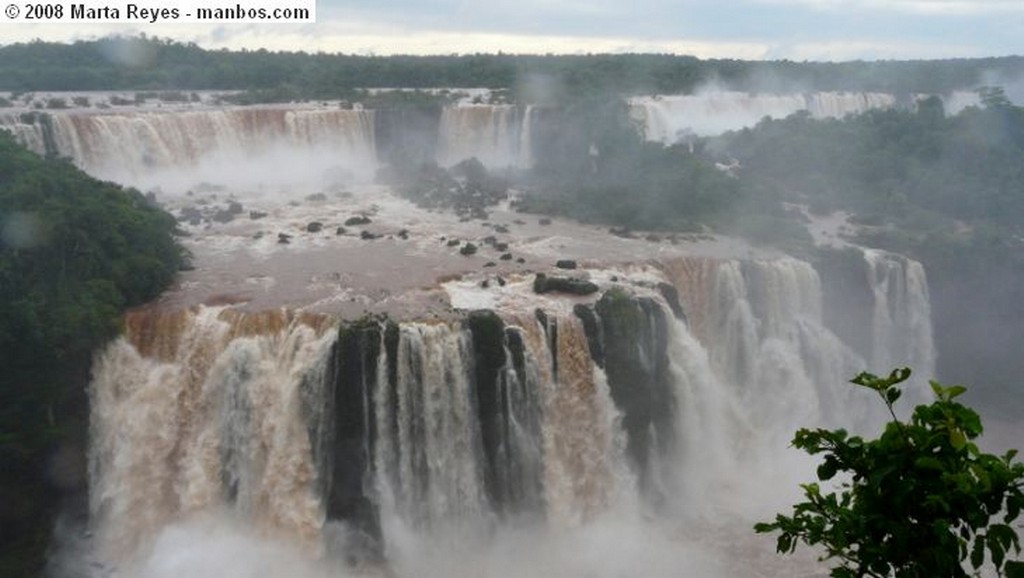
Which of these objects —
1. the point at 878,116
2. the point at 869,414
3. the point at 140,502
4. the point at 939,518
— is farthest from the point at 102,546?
the point at 878,116

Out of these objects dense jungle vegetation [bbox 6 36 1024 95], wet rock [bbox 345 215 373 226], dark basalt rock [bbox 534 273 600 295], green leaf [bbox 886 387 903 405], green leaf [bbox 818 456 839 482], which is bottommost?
dark basalt rock [bbox 534 273 600 295]

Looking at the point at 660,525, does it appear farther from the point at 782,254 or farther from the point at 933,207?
the point at 933,207

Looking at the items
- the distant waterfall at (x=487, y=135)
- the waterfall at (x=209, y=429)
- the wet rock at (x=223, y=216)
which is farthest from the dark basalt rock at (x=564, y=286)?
the distant waterfall at (x=487, y=135)

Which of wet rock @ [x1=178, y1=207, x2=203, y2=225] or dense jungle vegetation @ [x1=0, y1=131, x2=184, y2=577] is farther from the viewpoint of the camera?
wet rock @ [x1=178, y1=207, x2=203, y2=225]

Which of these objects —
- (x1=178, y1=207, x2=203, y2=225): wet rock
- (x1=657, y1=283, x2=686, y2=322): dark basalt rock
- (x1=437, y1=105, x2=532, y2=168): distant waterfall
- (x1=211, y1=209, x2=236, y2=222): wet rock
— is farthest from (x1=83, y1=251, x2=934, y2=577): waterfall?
(x1=437, y1=105, x2=532, y2=168): distant waterfall

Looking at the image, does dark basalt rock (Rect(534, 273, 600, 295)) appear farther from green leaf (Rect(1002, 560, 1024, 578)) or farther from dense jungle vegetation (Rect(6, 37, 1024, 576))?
green leaf (Rect(1002, 560, 1024, 578))

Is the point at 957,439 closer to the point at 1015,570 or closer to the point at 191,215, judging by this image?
the point at 1015,570

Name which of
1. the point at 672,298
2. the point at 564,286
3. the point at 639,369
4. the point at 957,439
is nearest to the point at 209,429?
the point at 564,286
